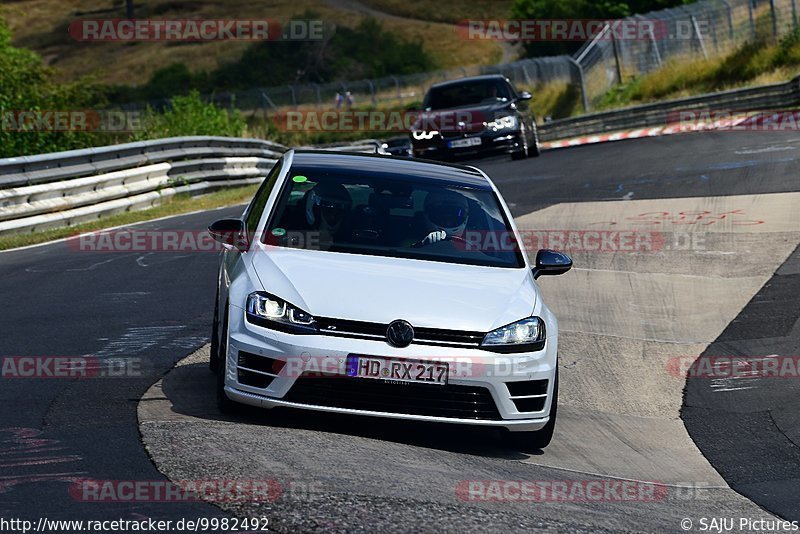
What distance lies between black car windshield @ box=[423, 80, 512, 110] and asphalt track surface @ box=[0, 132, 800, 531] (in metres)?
11.4

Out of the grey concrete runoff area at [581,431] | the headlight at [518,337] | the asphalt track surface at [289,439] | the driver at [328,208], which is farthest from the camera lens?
the driver at [328,208]

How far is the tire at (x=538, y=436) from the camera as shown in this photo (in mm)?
7543

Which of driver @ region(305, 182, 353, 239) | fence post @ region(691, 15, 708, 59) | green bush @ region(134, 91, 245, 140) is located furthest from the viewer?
fence post @ region(691, 15, 708, 59)

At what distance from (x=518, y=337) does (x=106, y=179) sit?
44.5 ft

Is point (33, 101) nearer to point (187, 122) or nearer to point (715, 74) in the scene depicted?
point (187, 122)

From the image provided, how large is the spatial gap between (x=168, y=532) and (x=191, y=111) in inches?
1121

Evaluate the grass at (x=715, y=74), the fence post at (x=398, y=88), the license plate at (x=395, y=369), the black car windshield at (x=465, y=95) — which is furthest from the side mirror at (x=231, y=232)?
the fence post at (x=398, y=88)

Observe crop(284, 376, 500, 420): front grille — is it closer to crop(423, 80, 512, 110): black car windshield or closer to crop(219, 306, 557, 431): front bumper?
crop(219, 306, 557, 431): front bumper

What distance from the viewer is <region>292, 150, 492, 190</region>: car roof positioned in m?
8.53

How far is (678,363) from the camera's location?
1070 cm

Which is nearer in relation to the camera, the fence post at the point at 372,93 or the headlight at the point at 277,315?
the headlight at the point at 277,315

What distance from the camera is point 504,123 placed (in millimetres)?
24531

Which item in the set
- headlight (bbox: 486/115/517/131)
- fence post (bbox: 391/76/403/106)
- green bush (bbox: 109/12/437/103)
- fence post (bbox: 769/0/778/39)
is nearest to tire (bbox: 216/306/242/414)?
headlight (bbox: 486/115/517/131)

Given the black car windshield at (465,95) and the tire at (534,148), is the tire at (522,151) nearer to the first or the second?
the tire at (534,148)
